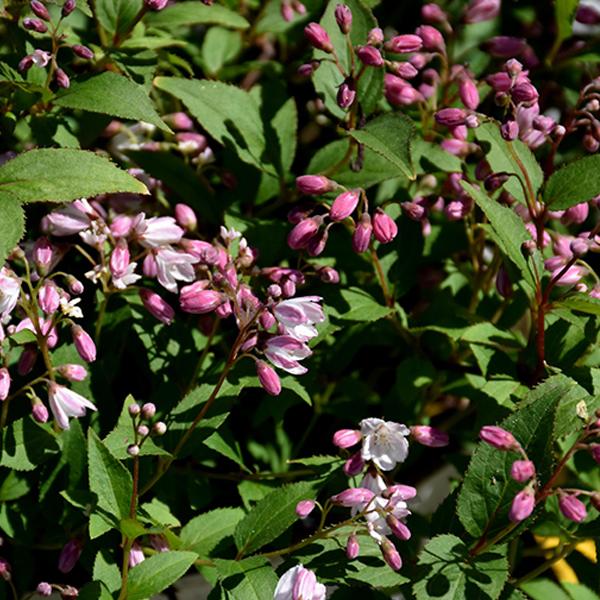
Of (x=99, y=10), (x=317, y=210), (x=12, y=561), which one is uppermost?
(x=99, y=10)

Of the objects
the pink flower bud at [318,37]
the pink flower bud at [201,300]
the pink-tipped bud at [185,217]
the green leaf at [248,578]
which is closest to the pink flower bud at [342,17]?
the pink flower bud at [318,37]

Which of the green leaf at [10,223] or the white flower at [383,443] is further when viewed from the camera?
the white flower at [383,443]

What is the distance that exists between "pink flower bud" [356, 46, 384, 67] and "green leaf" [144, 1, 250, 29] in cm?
38

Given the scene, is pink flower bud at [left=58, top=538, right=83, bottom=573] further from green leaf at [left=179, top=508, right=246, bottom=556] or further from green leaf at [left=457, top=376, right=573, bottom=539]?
green leaf at [left=457, top=376, right=573, bottom=539]

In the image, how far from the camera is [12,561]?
1770 millimetres

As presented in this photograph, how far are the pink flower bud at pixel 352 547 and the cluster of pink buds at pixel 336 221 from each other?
43cm

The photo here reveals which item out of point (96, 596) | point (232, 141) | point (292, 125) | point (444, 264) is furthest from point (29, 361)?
point (444, 264)

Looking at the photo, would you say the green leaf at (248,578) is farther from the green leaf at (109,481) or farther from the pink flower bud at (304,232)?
the pink flower bud at (304,232)

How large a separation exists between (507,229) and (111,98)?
63cm

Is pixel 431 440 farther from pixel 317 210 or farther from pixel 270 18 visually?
pixel 270 18

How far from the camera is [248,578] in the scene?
1528 millimetres

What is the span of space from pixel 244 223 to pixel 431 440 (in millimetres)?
524

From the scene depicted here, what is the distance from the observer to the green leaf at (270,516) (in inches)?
61.9

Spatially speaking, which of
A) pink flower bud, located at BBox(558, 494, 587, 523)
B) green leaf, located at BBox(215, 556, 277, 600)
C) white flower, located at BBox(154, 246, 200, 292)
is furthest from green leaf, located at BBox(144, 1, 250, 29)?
pink flower bud, located at BBox(558, 494, 587, 523)
